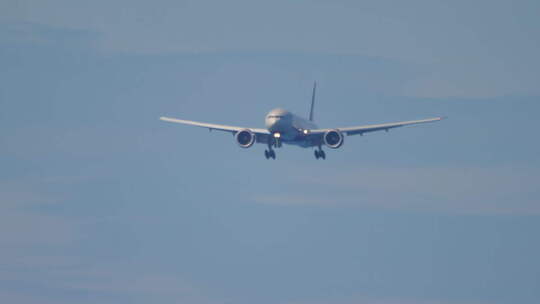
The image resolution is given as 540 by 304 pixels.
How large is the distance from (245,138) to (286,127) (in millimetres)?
5215

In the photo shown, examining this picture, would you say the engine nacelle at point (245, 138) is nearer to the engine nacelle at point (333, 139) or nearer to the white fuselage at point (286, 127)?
the white fuselage at point (286, 127)

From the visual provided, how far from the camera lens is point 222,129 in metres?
126

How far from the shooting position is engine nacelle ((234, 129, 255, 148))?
120125mm

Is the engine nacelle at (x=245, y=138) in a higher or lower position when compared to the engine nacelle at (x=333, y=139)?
lower

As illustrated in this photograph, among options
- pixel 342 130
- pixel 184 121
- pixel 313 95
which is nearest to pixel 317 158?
pixel 342 130

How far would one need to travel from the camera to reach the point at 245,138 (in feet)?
395

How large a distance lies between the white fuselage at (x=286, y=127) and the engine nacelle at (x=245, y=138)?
118 inches

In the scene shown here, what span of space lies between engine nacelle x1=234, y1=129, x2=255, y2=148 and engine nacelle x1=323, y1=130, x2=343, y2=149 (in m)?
Result: 7.67

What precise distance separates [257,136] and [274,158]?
3077mm

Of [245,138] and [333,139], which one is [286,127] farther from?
[333,139]

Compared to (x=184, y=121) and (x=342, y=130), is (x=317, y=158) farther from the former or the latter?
(x=184, y=121)

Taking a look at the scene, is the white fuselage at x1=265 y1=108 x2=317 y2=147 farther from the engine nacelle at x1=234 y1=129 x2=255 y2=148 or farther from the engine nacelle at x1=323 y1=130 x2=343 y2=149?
the engine nacelle at x1=234 y1=129 x2=255 y2=148

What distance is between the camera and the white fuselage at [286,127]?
11700cm

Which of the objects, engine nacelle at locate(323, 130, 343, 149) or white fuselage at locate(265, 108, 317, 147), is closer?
white fuselage at locate(265, 108, 317, 147)
